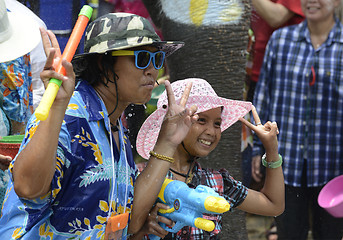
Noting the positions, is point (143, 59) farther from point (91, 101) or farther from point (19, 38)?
point (19, 38)

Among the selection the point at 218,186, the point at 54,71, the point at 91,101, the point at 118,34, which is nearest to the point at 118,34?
the point at 118,34

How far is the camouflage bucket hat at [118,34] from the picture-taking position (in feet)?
7.61

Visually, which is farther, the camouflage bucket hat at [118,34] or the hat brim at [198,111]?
the hat brim at [198,111]

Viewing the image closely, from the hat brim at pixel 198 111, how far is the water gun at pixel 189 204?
0.49 m

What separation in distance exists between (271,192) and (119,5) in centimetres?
220

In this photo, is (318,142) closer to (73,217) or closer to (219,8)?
(219,8)

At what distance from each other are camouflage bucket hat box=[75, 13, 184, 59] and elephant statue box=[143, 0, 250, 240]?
1.50 metres

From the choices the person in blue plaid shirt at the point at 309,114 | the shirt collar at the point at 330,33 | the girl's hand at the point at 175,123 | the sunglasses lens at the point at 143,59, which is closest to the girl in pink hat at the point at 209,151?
the girl's hand at the point at 175,123

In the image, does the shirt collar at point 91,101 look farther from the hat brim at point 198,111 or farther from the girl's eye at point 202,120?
the girl's eye at point 202,120

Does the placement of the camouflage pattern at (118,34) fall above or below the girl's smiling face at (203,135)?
above

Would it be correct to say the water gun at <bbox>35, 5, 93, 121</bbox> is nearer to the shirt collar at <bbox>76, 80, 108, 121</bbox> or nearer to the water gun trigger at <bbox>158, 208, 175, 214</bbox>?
the shirt collar at <bbox>76, 80, 108, 121</bbox>

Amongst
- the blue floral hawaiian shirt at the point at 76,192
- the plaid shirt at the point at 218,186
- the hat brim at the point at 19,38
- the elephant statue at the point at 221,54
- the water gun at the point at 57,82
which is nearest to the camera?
the water gun at the point at 57,82

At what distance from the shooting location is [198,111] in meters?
2.87

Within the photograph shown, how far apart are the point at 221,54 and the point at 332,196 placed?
1287mm
